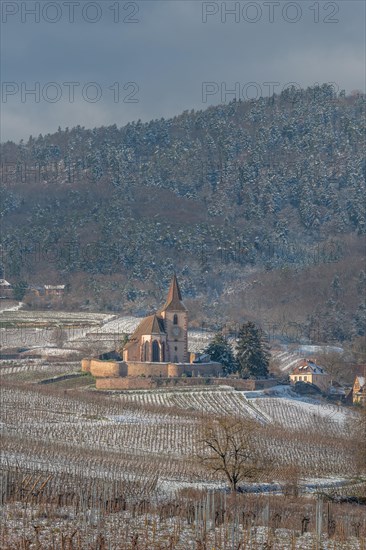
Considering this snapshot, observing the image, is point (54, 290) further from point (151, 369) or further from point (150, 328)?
point (151, 369)

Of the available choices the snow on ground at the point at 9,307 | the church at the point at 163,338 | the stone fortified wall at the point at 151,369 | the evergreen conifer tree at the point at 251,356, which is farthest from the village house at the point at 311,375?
the snow on ground at the point at 9,307

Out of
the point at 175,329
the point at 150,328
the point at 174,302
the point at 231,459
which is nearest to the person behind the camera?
the point at 231,459

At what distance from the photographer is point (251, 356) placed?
10725 centimetres

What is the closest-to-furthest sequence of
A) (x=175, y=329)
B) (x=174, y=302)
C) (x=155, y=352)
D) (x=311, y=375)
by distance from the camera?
1. (x=155, y=352)
2. (x=175, y=329)
3. (x=311, y=375)
4. (x=174, y=302)

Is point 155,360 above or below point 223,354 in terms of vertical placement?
below

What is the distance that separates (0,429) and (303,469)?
53.7ft

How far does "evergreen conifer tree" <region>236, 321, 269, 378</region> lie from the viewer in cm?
10688

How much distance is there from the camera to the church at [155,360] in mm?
104812

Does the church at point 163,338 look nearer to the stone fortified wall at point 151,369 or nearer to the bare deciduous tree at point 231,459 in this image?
the stone fortified wall at point 151,369

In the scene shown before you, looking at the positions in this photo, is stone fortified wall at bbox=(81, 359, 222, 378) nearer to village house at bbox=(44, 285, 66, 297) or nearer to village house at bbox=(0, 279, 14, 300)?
village house at bbox=(0, 279, 14, 300)

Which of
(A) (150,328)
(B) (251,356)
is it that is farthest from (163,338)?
(B) (251,356)

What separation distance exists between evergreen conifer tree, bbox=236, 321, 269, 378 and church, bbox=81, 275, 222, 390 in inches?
76.1

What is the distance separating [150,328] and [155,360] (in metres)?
2.84

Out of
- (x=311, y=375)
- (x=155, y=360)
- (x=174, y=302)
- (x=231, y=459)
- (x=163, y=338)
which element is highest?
(x=174, y=302)
